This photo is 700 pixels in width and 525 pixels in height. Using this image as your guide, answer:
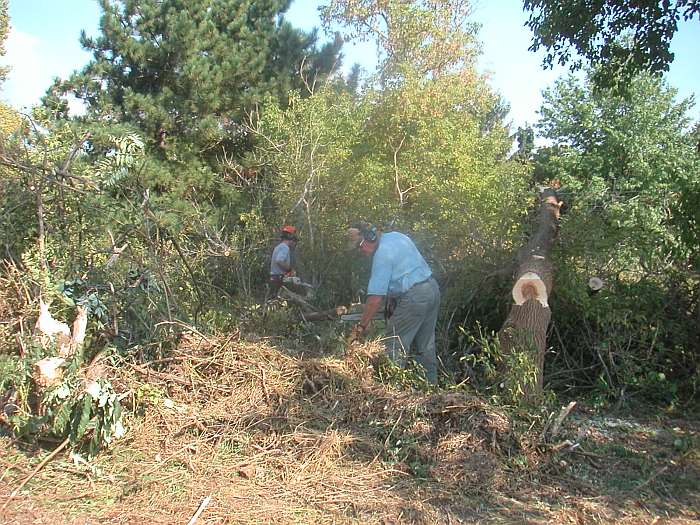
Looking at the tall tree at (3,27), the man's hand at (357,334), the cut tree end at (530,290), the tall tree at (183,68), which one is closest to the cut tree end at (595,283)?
the cut tree end at (530,290)

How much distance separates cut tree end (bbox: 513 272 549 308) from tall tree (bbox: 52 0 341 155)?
8.70 meters

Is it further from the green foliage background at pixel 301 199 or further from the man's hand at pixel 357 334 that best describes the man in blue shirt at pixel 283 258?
the man's hand at pixel 357 334

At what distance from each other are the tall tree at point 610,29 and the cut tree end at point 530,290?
198 cm

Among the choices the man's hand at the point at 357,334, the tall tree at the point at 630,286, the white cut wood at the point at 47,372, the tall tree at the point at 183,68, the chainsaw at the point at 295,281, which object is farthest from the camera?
the tall tree at the point at 183,68

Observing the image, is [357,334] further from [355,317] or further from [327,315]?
[327,315]

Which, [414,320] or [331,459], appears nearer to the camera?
[331,459]

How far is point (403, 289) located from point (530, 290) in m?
1.09

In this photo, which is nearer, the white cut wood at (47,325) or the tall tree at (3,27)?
the white cut wood at (47,325)

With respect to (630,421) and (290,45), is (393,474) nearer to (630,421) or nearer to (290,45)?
(630,421)

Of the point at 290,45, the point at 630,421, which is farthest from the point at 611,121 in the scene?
the point at 630,421

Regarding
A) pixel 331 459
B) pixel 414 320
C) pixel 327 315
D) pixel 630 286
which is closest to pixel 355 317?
pixel 327 315

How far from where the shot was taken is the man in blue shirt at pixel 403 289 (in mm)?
5449

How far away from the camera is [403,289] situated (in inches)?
218

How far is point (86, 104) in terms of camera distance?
12.6 metres
